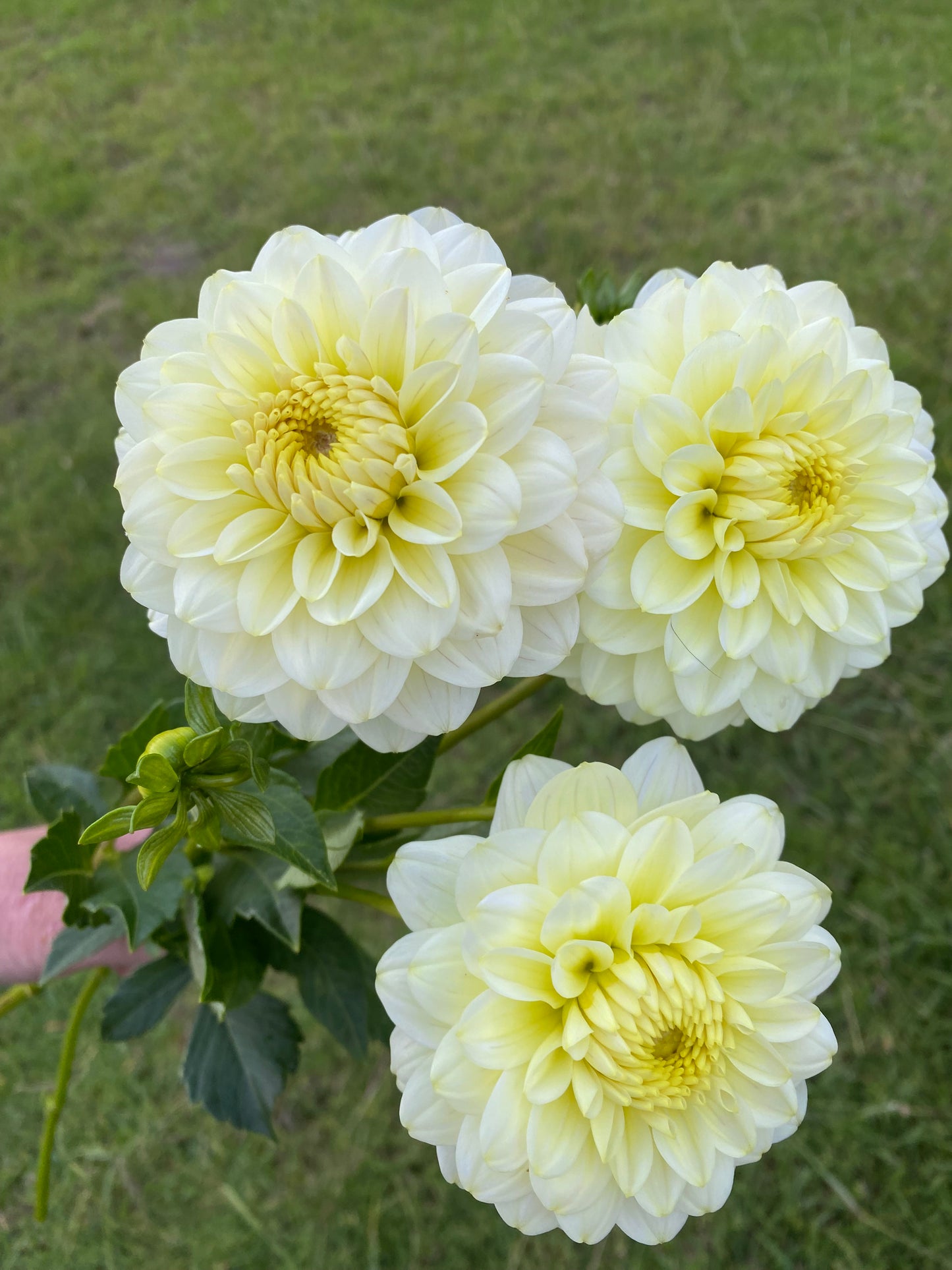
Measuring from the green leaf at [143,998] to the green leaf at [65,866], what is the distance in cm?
19

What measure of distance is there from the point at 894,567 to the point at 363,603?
0.41 metres

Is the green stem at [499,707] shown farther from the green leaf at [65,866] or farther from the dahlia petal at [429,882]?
the green leaf at [65,866]

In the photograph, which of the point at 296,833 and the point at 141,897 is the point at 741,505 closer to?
the point at 296,833

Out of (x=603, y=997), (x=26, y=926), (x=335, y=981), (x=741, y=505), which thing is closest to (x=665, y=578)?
(x=741, y=505)

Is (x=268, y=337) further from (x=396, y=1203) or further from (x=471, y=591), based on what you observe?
(x=396, y=1203)

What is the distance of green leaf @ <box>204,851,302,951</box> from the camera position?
33.8 inches

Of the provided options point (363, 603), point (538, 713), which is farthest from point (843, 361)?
point (538, 713)

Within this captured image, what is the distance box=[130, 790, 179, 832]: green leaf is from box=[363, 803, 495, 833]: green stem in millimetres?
252

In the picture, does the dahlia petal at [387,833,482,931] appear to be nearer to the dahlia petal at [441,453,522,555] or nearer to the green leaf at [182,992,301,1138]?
the dahlia petal at [441,453,522,555]

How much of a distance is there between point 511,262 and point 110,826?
2.18 meters

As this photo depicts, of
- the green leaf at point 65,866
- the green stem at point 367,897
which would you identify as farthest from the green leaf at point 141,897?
the green stem at point 367,897

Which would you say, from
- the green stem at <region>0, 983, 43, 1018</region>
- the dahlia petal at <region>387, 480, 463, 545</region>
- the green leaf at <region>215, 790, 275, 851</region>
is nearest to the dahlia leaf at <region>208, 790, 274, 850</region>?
the green leaf at <region>215, 790, 275, 851</region>

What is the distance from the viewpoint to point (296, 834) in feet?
2.31

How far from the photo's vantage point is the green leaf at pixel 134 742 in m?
0.91
